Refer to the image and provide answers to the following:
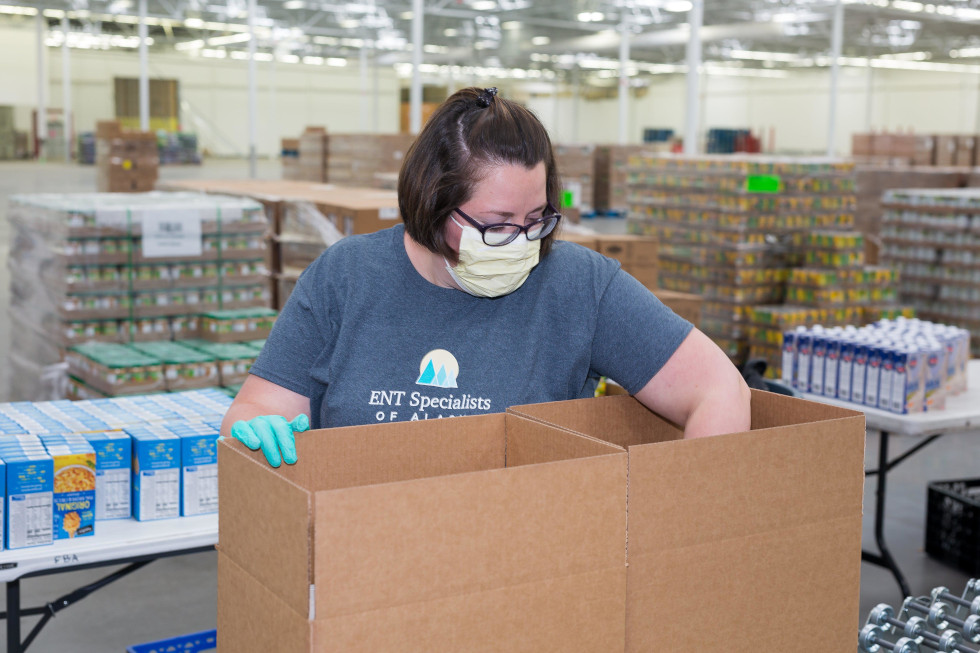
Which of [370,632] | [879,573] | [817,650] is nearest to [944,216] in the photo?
[879,573]

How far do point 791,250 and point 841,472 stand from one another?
6.73m

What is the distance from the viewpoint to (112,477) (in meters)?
2.49

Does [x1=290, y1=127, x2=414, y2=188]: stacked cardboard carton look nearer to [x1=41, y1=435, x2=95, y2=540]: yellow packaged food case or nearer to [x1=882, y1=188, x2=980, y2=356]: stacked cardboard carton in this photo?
[x1=882, y1=188, x2=980, y2=356]: stacked cardboard carton

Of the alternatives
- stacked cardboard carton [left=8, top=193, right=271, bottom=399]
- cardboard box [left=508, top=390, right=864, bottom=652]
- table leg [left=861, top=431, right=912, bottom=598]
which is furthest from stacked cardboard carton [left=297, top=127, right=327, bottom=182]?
cardboard box [left=508, top=390, right=864, bottom=652]

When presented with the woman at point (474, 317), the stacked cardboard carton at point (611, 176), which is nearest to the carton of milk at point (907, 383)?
the woman at point (474, 317)

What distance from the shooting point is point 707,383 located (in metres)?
1.70

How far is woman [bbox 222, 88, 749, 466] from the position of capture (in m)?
1.70

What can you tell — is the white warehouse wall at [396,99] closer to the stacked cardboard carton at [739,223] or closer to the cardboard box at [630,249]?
the stacked cardboard carton at [739,223]

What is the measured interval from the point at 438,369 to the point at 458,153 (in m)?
0.38

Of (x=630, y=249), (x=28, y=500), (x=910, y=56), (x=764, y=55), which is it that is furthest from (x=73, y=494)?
(x=910, y=56)

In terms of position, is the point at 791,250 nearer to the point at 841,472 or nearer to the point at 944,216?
the point at 944,216

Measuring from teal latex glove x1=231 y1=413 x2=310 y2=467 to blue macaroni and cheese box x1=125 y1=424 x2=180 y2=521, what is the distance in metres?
1.28

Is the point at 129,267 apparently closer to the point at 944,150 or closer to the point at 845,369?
the point at 845,369

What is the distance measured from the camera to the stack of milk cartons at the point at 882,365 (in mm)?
3826
